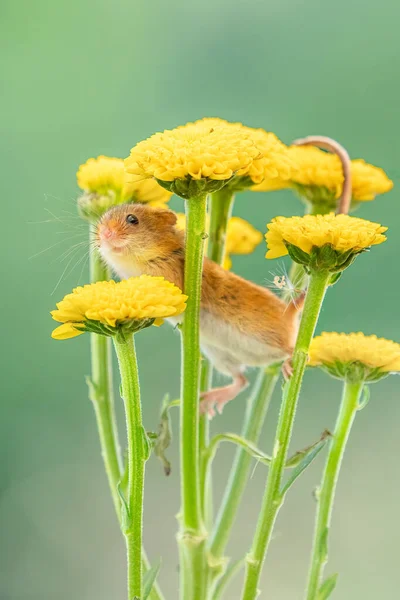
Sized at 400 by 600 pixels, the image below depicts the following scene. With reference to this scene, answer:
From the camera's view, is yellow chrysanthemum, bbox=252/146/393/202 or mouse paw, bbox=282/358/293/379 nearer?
mouse paw, bbox=282/358/293/379

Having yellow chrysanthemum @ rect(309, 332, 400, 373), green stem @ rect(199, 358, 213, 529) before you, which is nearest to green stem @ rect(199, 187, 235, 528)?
green stem @ rect(199, 358, 213, 529)

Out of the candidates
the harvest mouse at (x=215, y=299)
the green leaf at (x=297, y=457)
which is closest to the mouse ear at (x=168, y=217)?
the harvest mouse at (x=215, y=299)

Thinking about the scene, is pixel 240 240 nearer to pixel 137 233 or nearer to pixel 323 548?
pixel 137 233

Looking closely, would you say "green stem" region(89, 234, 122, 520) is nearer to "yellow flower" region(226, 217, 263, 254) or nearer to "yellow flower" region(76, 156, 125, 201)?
"yellow flower" region(76, 156, 125, 201)

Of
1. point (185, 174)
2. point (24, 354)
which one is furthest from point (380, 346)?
point (24, 354)

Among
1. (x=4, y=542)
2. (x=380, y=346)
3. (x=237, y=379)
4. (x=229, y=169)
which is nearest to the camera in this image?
(x=229, y=169)

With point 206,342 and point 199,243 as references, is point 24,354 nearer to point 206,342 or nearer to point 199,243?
point 206,342

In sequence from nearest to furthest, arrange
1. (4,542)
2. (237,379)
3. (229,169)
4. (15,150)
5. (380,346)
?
1. (229,169)
2. (380,346)
3. (237,379)
4. (4,542)
5. (15,150)
